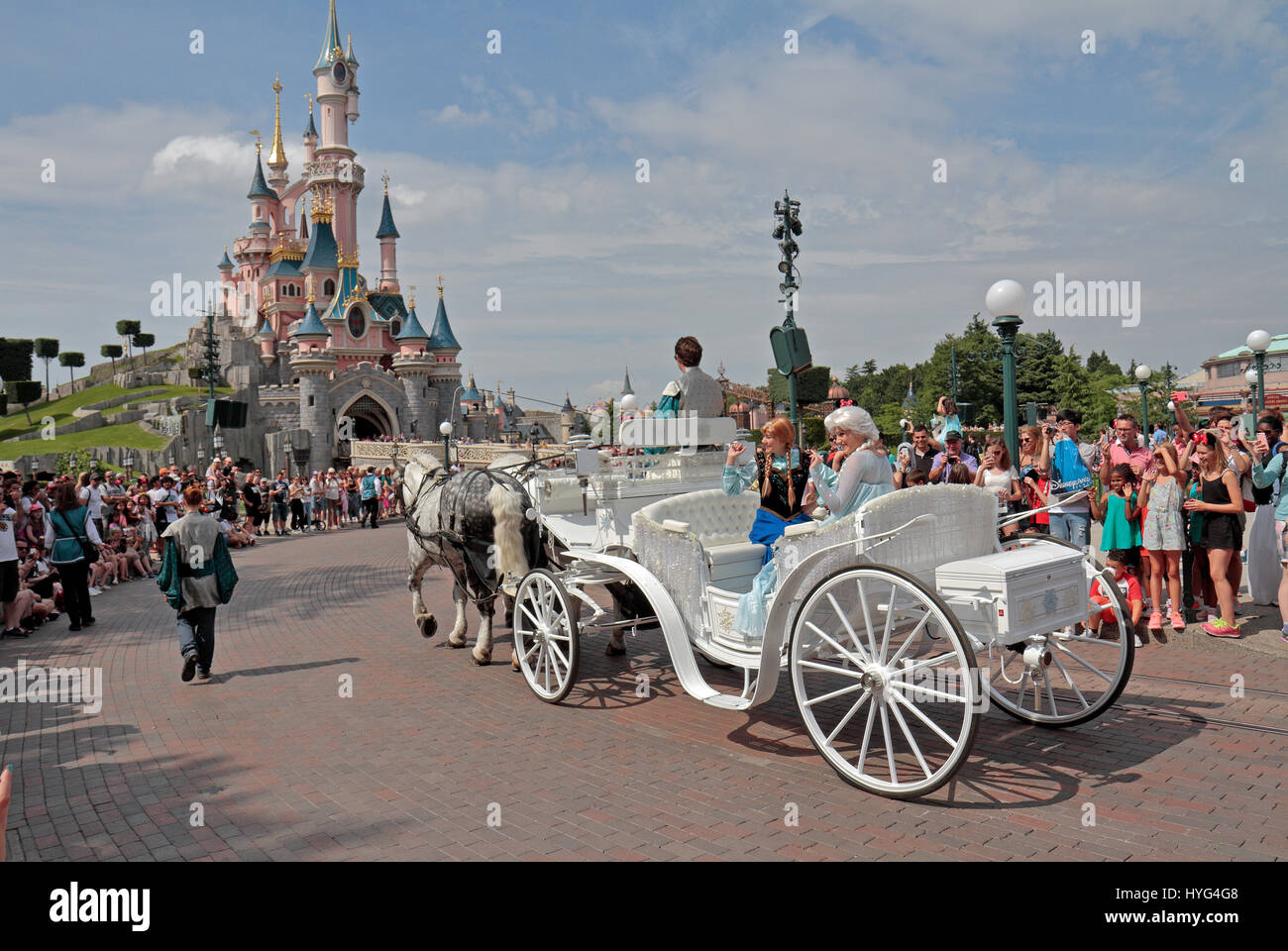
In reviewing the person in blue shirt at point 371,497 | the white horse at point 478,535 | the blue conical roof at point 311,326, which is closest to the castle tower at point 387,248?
the blue conical roof at point 311,326

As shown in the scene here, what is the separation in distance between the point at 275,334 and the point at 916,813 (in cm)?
8450

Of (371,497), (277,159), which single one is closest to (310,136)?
(277,159)

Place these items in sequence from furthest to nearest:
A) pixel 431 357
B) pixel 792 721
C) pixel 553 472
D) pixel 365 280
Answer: pixel 365 280, pixel 431 357, pixel 553 472, pixel 792 721

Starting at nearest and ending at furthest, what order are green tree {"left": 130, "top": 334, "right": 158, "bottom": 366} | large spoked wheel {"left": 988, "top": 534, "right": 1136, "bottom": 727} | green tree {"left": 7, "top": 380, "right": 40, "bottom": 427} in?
large spoked wheel {"left": 988, "top": 534, "right": 1136, "bottom": 727}, green tree {"left": 7, "top": 380, "right": 40, "bottom": 427}, green tree {"left": 130, "top": 334, "right": 158, "bottom": 366}

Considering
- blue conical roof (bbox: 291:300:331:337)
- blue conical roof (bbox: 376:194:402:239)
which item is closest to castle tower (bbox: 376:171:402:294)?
blue conical roof (bbox: 376:194:402:239)

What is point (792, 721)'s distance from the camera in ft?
20.1

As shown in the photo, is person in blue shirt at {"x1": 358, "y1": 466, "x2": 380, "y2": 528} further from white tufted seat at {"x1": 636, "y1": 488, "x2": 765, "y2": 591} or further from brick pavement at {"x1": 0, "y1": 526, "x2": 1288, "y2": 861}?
white tufted seat at {"x1": 636, "y1": 488, "x2": 765, "y2": 591}

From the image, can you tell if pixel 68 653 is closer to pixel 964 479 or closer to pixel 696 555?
pixel 696 555

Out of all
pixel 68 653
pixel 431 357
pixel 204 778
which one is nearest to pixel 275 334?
pixel 431 357

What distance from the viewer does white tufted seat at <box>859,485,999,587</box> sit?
4.68 metres

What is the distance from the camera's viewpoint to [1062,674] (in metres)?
6.01

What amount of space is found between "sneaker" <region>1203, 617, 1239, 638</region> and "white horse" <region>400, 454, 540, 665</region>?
6.14 meters

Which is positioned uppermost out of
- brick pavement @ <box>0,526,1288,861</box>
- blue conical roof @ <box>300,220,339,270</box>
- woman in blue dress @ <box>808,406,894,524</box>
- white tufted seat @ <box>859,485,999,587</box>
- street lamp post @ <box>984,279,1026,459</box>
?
blue conical roof @ <box>300,220,339,270</box>

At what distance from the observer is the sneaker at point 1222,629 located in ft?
25.1
